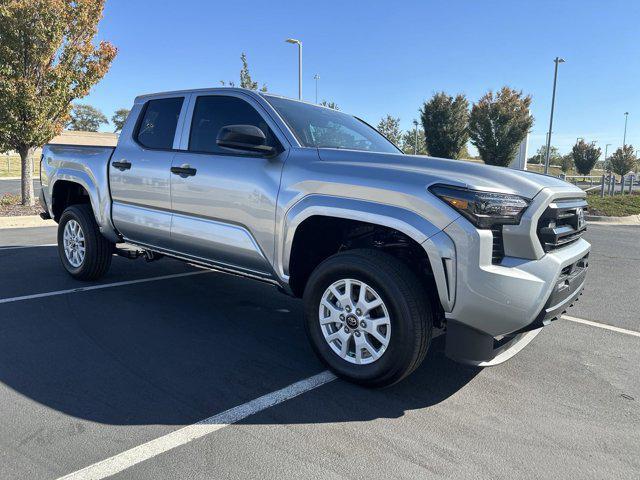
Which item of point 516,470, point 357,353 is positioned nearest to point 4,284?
point 357,353

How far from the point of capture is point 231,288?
221 inches

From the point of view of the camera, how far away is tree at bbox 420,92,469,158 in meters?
26.4

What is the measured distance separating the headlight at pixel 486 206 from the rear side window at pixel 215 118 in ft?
5.76

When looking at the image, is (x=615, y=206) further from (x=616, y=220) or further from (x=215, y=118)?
(x=215, y=118)

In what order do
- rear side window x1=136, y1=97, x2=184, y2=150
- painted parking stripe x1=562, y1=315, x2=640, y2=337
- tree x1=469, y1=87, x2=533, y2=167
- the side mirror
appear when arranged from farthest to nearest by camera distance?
tree x1=469, y1=87, x2=533, y2=167 < rear side window x1=136, y1=97, x2=184, y2=150 < painted parking stripe x1=562, y1=315, x2=640, y2=337 < the side mirror

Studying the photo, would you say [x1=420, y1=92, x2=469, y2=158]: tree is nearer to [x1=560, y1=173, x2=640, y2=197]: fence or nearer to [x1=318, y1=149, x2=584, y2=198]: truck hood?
[x1=560, y1=173, x2=640, y2=197]: fence

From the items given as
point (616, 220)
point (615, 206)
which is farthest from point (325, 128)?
point (615, 206)

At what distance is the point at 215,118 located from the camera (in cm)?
424

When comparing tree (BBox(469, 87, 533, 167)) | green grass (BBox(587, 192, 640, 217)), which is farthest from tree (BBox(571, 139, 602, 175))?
green grass (BBox(587, 192, 640, 217))

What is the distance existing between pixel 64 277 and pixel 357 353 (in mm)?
4306

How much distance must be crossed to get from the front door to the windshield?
214mm

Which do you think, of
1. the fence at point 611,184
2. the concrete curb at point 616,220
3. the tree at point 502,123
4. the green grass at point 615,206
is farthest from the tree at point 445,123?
the concrete curb at point 616,220

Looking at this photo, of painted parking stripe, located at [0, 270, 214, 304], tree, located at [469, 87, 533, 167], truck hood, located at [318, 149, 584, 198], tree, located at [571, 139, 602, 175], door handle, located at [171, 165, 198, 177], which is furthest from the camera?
tree, located at [571, 139, 602, 175]

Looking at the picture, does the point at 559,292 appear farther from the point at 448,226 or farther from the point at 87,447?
the point at 87,447
